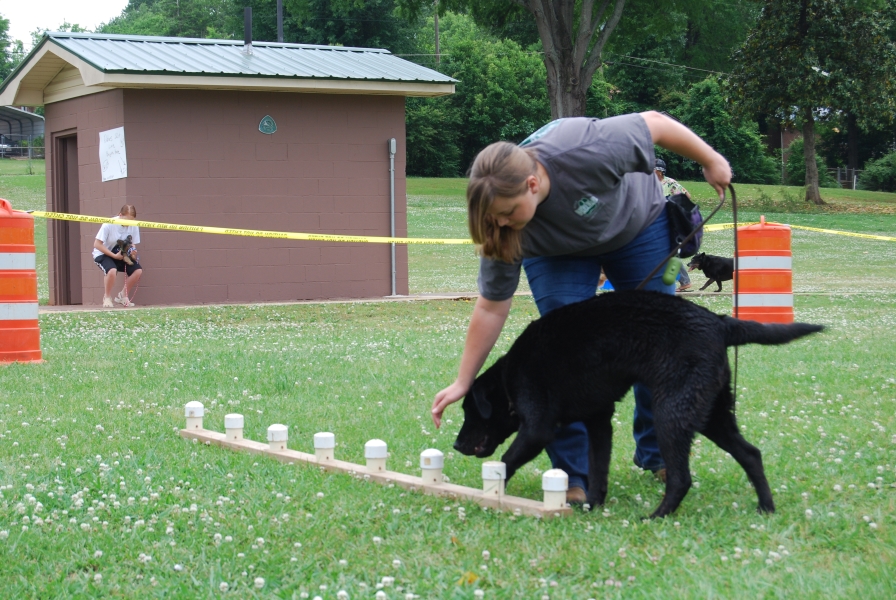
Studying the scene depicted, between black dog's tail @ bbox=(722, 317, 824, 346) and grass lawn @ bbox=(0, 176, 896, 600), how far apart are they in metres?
0.70

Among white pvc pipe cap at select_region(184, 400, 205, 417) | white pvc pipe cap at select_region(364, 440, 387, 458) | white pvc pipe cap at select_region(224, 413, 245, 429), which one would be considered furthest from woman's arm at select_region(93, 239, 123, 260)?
white pvc pipe cap at select_region(364, 440, 387, 458)

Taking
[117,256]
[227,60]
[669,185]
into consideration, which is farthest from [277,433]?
[227,60]

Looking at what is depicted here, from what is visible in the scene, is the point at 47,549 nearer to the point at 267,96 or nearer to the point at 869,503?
the point at 869,503

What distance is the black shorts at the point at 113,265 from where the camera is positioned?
47.4ft

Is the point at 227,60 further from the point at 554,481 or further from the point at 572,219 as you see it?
the point at 554,481

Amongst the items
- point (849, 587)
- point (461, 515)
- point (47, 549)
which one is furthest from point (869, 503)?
point (47, 549)

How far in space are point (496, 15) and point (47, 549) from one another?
2550 cm

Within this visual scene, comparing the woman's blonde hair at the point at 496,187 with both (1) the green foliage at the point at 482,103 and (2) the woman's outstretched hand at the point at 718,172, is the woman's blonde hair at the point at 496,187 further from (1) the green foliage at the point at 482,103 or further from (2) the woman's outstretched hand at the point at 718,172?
(1) the green foliage at the point at 482,103

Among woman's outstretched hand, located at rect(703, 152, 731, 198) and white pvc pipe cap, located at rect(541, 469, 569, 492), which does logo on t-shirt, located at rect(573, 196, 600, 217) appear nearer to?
woman's outstretched hand, located at rect(703, 152, 731, 198)

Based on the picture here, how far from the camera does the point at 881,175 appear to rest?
180 ft

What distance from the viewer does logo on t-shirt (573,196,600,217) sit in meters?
3.85

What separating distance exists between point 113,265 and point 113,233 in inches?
18.9

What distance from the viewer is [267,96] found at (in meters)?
15.5

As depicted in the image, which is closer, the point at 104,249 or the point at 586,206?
the point at 586,206
